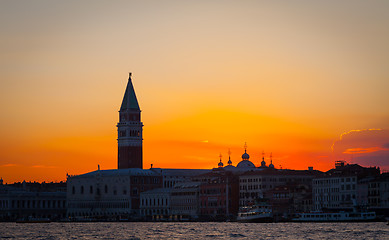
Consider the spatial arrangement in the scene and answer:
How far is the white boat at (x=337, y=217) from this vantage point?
157250 millimetres

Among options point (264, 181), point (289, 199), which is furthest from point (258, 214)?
point (264, 181)

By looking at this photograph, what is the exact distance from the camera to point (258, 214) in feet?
542

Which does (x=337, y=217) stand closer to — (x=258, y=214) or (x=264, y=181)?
(x=258, y=214)

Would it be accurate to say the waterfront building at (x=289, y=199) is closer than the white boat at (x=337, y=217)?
No

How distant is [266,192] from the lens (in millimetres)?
189500

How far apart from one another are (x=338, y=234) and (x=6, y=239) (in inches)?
1612

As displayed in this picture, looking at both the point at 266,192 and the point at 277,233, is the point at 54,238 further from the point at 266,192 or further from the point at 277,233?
the point at 266,192

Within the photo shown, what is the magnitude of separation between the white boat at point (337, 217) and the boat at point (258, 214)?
17.3 ft

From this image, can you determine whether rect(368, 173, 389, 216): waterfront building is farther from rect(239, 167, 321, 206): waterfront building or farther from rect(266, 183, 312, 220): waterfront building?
rect(239, 167, 321, 206): waterfront building

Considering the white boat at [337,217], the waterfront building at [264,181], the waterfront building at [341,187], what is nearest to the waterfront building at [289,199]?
the waterfront building at [341,187]

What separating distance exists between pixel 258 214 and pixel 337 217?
14.0 m

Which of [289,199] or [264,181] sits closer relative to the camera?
[289,199]

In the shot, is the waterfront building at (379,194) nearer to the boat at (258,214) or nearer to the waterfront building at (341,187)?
the waterfront building at (341,187)

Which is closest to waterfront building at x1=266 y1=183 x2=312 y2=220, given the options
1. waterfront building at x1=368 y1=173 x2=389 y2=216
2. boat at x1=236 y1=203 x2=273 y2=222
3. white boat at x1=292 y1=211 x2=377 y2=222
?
boat at x1=236 y1=203 x2=273 y2=222
